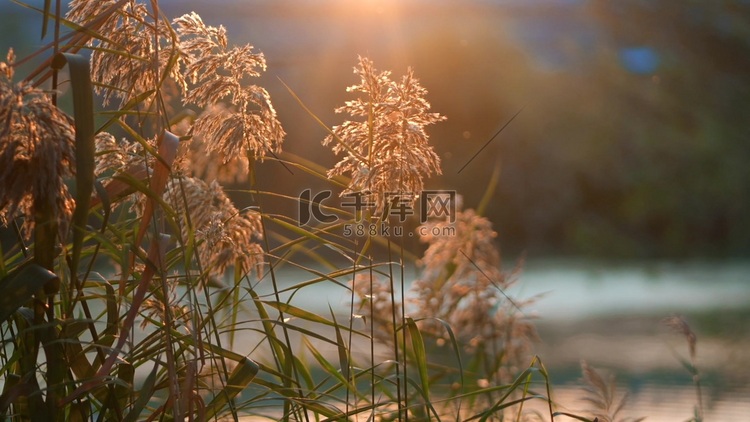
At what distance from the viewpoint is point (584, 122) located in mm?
6113

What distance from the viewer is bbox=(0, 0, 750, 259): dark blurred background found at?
5238mm

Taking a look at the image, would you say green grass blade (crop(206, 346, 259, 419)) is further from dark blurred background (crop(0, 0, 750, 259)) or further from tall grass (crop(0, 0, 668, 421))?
dark blurred background (crop(0, 0, 750, 259))

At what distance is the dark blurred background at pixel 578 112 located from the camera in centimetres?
524

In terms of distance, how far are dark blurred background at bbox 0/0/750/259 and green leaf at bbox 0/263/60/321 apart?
403 centimetres

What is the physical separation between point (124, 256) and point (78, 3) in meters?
0.27

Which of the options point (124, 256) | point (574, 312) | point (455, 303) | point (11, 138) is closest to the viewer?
point (11, 138)

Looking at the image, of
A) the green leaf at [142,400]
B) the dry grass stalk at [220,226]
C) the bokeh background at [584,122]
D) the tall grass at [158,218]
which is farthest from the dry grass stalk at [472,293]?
the bokeh background at [584,122]

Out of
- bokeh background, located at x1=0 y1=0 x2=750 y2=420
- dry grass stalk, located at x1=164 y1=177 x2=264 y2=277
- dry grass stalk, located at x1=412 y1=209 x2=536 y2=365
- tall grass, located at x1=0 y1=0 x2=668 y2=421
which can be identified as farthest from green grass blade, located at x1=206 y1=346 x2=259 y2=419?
bokeh background, located at x1=0 y1=0 x2=750 y2=420

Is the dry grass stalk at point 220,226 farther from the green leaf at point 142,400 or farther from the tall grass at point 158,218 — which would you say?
the green leaf at point 142,400

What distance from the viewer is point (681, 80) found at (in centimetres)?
615

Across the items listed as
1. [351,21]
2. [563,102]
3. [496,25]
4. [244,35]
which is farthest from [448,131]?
[244,35]

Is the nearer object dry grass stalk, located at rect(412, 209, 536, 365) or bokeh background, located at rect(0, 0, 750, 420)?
dry grass stalk, located at rect(412, 209, 536, 365)

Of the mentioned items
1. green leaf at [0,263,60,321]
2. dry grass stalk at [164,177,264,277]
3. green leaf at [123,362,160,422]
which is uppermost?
dry grass stalk at [164,177,264,277]

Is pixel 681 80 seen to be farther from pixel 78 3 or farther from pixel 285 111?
pixel 78 3
